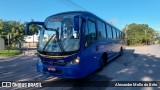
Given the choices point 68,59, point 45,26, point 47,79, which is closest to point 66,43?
point 68,59

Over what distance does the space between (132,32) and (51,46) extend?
10309 centimetres

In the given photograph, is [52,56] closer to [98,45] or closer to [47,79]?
[47,79]

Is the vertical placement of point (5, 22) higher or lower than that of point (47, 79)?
higher

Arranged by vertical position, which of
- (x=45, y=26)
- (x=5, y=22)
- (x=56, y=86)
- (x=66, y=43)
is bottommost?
(x=56, y=86)

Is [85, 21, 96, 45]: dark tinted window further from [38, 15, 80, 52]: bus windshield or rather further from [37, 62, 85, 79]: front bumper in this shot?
[37, 62, 85, 79]: front bumper

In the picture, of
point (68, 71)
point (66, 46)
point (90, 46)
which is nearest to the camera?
point (68, 71)

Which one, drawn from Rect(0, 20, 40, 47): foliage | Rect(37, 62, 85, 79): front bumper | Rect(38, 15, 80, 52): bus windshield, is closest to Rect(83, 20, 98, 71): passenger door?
Rect(38, 15, 80, 52): bus windshield

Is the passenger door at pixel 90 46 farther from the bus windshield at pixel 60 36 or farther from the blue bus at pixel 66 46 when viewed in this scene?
the bus windshield at pixel 60 36

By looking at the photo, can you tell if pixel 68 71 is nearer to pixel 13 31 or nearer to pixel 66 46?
pixel 66 46

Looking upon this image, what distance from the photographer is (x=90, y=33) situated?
9.72 metres

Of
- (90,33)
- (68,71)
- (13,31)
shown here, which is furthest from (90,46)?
(13,31)

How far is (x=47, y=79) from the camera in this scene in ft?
33.1

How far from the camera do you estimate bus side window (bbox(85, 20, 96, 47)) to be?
9.16 meters

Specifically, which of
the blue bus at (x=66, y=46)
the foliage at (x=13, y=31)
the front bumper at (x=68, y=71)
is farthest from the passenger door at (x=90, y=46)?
the foliage at (x=13, y=31)
